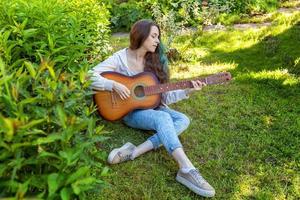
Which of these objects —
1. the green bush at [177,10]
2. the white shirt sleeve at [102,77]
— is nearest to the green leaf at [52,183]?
the white shirt sleeve at [102,77]

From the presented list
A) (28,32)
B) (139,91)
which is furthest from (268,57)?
(28,32)

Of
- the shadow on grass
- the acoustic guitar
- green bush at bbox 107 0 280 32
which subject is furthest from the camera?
green bush at bbox 107 0 280 32

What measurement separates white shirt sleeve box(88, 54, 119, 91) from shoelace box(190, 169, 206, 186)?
1165mm

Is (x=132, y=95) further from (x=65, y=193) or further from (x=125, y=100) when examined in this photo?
(x=65, y=193)

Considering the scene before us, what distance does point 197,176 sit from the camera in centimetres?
425

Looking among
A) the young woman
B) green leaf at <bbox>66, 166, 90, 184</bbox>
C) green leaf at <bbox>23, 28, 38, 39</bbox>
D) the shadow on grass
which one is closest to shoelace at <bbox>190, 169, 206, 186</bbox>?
the young woman

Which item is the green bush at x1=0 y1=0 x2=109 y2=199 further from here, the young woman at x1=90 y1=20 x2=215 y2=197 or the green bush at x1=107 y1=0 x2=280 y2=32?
the green bush at x1=107 y1=0 x2=280 y2=32

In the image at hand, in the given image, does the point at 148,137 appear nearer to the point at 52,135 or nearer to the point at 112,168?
the point at 112,168

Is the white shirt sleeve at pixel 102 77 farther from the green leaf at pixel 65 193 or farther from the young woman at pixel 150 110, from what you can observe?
the green leaf at pixel 65 193

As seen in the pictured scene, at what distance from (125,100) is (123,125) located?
22.4 inches

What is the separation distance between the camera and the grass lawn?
4336mm

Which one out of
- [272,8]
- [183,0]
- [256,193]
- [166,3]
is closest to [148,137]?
[256,193]

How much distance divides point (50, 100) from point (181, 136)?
9.19 feet

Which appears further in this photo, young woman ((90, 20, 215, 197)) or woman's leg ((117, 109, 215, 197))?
young woman ((90, 20, 215, 197))
